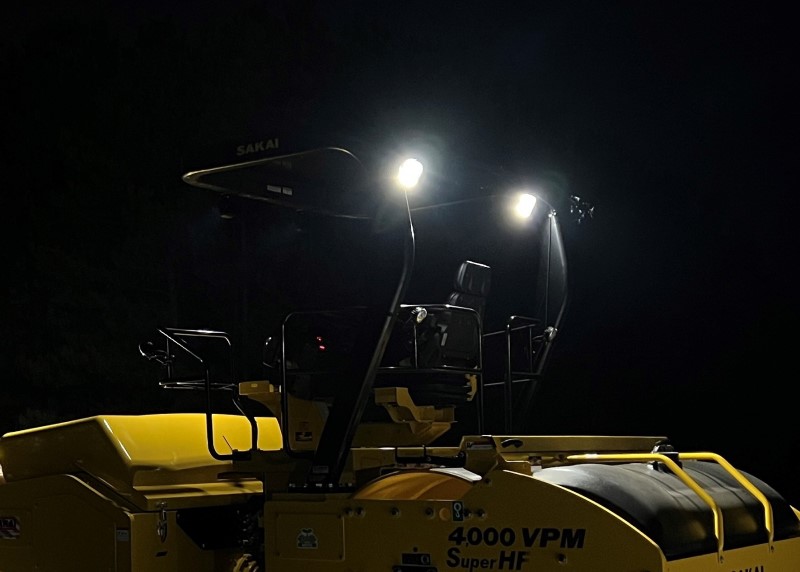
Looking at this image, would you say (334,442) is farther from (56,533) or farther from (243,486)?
(56,533)

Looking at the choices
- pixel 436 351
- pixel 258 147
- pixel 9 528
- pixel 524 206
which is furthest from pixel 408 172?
pixel 9 528

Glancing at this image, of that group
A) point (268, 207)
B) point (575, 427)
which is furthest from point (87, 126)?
point (268, 207)

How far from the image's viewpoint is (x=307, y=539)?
5629mm

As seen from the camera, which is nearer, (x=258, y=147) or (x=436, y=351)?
(x=258, y=147)

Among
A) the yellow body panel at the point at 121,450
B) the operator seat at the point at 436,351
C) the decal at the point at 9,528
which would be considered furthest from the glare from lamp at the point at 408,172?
the decal at the point at 9,528

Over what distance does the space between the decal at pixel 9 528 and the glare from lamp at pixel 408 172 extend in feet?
9.25

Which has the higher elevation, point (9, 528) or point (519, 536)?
point (519, 536)

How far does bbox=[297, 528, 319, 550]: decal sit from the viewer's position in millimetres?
5602

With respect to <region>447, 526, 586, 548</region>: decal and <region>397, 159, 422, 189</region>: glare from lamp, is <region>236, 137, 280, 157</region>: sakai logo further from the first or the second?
<region>447, 526, 586, 548</region>: decal

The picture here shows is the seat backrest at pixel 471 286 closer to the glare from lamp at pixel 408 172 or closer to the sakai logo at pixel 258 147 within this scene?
Result: the glare from lamp at pixel 408 172

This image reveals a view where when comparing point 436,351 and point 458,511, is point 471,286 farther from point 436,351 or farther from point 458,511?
point 458,511

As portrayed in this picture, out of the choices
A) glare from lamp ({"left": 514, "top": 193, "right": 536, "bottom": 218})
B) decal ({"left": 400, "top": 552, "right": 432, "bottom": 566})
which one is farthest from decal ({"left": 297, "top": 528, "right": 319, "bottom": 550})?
glare from lamp ({"left": 514, "top": 193, "right": 536, "bottom": 218})

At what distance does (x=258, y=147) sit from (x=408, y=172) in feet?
2.37

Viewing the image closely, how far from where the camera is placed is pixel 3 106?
24.7m
